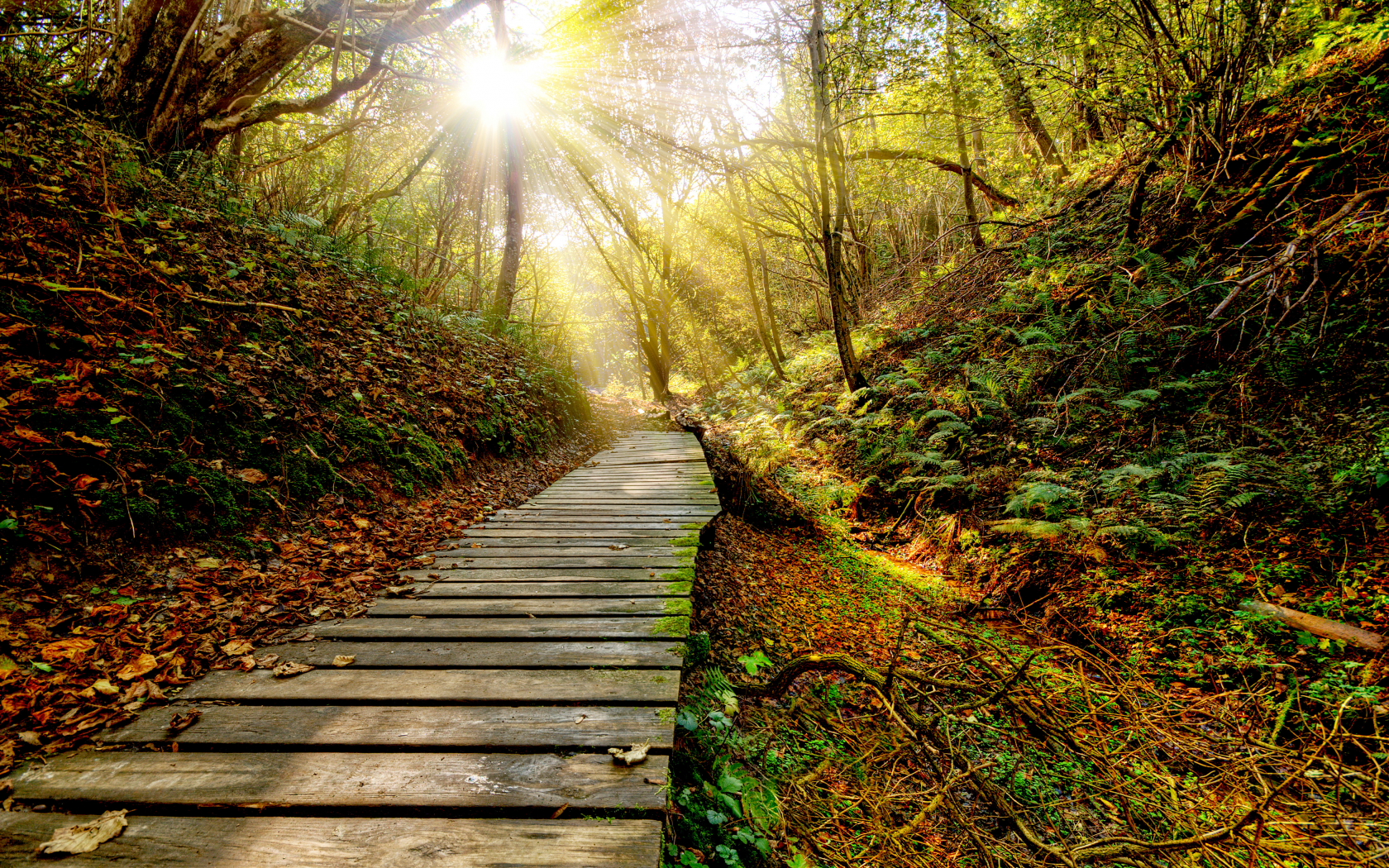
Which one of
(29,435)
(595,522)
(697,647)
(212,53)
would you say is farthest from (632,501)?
(212,53)

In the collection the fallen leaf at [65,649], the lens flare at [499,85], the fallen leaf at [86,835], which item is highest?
the lens flare at [499,85]

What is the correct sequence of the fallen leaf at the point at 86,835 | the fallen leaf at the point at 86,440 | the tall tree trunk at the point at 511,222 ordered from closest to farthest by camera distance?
the fallen leaf at the point at 86,835, the fallen leaf at the point at 86,440, the tall tree trunk at the point at 511,222

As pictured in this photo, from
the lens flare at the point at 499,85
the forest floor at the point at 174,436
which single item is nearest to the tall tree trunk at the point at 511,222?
the lens flare at the point at 499,85

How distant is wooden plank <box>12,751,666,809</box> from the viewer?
143 centimetres

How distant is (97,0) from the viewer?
209 inches

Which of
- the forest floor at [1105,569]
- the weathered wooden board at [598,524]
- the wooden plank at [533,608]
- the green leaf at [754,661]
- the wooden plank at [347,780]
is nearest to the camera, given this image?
the wooden plank at [347,780]

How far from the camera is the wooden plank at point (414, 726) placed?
5.50 ft

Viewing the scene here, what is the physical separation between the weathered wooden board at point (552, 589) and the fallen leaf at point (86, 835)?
1566 mm

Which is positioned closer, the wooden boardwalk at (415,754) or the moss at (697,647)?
the wooden boardwalk at (415,754)

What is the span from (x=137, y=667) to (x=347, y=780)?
49.1 inches

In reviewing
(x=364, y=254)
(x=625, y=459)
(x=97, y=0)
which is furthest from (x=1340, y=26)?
(x=97, y=0)

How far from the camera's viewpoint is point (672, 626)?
2510 mm

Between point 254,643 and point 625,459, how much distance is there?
5.87m

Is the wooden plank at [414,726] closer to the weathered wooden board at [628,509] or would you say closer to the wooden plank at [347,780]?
the wooden plank at [347,780]
